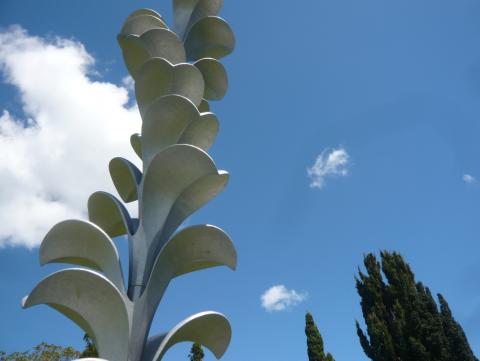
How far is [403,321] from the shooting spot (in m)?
18.6

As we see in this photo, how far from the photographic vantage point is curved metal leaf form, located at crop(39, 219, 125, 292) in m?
9.65

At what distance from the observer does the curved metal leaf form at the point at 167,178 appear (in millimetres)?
10516

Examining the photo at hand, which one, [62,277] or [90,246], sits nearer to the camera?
[62,277]

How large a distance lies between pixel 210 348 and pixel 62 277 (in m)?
3.98

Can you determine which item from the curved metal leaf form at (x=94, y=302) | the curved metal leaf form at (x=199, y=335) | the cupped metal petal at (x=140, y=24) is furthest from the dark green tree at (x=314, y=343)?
the cupped metal petal at (x=140, y=24)

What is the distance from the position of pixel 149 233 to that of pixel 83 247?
1636 mm

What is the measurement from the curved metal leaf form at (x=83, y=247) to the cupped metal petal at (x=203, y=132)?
3.93 metres

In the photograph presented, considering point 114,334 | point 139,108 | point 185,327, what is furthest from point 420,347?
point 139,108

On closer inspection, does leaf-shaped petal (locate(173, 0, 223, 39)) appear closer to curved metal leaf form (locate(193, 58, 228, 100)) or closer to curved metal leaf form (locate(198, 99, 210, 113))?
curved metal leaf form (locate(193, 58, 228, 100))

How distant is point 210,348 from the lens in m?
10.1

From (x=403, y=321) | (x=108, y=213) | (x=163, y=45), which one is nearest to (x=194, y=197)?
(x=108, y=213)

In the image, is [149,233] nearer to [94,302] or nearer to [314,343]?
[94,302]

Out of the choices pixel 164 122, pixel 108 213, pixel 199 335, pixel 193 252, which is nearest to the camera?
pixel 199 335

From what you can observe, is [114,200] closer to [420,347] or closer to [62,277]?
[62,277]
